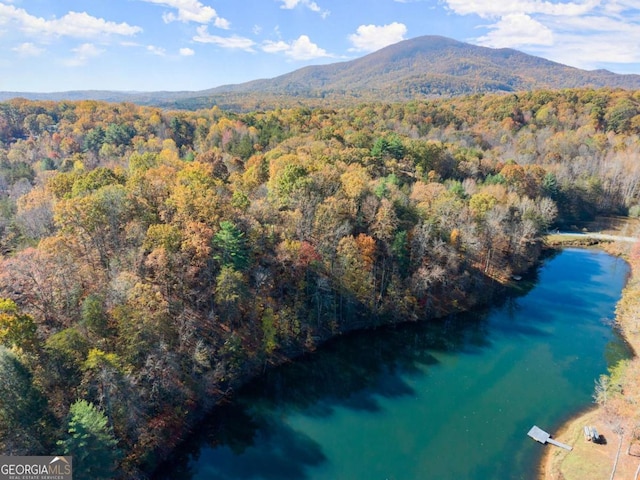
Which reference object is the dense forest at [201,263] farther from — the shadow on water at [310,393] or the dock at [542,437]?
the dock at [542,437]

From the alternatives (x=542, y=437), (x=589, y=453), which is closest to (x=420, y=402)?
(x=542, y=437)

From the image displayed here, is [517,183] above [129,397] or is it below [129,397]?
above

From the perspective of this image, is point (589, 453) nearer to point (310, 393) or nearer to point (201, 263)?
point (310, 393)

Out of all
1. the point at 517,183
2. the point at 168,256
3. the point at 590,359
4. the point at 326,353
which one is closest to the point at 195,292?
the point at 168,256

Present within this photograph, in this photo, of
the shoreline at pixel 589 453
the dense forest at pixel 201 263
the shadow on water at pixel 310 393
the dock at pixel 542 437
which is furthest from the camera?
the dock at pixel 542 437

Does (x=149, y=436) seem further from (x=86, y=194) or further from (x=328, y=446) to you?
(x=86, y=194)

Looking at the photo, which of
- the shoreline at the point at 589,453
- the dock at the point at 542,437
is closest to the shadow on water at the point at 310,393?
the dock at the point at 542,437
